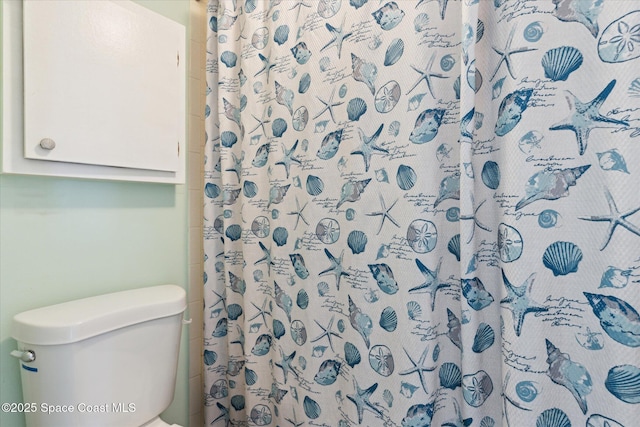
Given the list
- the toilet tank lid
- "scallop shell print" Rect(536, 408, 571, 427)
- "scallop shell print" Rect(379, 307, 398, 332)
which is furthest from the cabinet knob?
"scallop shell print" Rect(536, 408, 571, 427)

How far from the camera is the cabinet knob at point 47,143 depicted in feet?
2.69

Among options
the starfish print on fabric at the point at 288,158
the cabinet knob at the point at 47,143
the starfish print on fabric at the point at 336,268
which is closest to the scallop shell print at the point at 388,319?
the starfish print on fabric at the point at 336,268

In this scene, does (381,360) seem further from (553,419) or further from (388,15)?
(388,15)

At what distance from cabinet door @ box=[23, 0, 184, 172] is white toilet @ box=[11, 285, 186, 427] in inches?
15.6

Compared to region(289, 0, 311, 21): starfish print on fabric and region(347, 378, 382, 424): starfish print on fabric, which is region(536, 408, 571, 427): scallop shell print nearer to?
region(347, 378, 382, 424): starfish print on fabric

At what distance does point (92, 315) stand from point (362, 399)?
29.1 inches

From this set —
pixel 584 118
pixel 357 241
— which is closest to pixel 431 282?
pixel 357 241

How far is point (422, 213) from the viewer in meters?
0.86

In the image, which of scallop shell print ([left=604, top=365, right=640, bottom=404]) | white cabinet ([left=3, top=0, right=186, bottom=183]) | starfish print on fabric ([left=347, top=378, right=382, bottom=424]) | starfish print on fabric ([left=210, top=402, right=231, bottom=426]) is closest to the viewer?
scallop shell print ([left=604, top=365, right=640, bottom=404])

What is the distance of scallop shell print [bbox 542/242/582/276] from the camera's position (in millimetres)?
679

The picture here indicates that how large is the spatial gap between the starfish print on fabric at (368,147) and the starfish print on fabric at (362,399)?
2.00ft

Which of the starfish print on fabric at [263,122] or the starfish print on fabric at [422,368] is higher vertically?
the starfish print on fabric at [263,122]

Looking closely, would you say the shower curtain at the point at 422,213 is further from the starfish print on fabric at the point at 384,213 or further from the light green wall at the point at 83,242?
the light green wall at the point at 83,242

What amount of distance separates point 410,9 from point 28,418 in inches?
55.4
